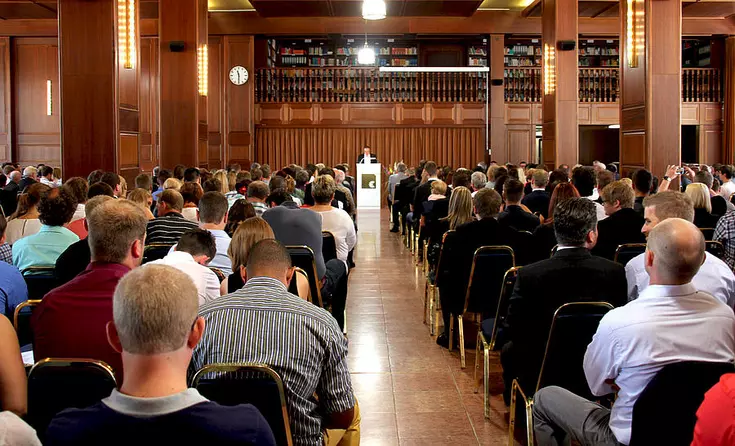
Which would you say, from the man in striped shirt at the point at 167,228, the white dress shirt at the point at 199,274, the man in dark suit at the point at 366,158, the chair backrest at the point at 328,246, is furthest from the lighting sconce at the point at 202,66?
the white dress shirt at the point at 199,274

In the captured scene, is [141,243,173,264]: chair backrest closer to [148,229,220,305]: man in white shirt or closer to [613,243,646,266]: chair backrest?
[148,229,220,305]: man in white shirt

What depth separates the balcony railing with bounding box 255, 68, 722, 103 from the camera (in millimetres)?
19312

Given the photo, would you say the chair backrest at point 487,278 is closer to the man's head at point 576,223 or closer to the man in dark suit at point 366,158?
the man's head at point 576,223

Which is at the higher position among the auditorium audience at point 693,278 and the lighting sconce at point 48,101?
the lighting sconce at point 48,101

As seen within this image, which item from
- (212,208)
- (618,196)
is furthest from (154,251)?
(618,196)

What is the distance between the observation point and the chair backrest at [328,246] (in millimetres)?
6270

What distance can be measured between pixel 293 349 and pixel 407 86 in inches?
677

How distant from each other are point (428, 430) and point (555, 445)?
131cm

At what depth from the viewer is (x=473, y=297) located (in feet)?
17.2

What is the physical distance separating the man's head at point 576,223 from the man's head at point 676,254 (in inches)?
33.6

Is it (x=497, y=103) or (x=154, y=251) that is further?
(x=497, y=103)

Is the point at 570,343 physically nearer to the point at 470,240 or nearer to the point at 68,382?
the point at 68,382

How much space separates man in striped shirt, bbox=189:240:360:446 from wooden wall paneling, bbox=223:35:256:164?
16359mm

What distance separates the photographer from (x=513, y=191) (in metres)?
6.21
